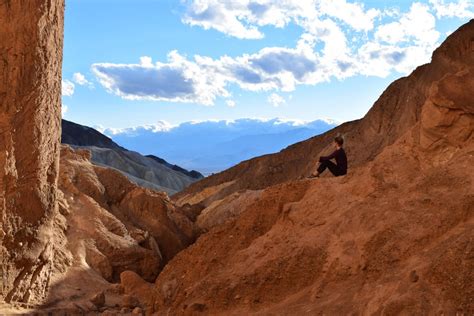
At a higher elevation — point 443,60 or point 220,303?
point 443,60

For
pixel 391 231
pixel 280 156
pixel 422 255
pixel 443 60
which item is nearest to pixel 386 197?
pixel 391 231

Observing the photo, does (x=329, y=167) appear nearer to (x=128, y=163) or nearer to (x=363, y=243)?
(x=363, y=243)

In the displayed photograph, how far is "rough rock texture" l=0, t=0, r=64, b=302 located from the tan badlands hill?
2 cm

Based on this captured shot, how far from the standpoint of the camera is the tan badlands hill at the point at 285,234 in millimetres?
5188

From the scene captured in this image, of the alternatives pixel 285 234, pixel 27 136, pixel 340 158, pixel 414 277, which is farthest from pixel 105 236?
pixel 414 277

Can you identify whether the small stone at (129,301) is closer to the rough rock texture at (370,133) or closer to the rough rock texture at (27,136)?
the rough rock texture at (27,136)

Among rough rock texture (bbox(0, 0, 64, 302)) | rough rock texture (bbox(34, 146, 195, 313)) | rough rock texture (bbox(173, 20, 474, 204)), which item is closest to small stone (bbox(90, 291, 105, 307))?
rough rock texture (bbox(34, 146, 195, 313))

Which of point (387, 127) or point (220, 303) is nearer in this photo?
point (220, 303)

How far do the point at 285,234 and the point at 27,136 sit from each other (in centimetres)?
355

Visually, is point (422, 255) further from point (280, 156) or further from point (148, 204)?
point (280, 156)

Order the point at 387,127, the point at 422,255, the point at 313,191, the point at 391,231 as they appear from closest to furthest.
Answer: the point at 422,255, the point at 391,231, the point at 313,191, the point at 387,127

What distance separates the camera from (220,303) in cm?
632

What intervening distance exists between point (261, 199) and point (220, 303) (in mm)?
2308

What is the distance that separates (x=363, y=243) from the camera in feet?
19.4
